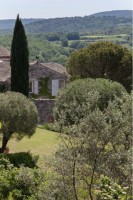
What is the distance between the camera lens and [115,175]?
1026 centimetres

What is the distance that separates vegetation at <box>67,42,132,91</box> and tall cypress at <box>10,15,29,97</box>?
8628 mm

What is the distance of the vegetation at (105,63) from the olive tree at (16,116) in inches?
765

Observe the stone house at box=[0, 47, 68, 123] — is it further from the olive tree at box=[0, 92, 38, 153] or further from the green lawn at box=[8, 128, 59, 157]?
the olive tree at box=[0, 92, 38, 153]

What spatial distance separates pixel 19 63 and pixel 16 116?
13.0 meters

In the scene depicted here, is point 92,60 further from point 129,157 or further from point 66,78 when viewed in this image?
point 129,157

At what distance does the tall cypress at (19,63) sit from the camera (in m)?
33.7

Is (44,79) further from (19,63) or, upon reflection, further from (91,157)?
(91,157)

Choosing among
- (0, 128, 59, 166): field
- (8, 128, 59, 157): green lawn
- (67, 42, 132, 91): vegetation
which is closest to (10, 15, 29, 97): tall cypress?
(0, 128, 59, 166): field

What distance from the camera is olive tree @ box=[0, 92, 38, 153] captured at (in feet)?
71.4

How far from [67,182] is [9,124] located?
1201 centimetres

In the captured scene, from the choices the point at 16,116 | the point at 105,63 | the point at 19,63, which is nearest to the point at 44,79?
the point at 105,63

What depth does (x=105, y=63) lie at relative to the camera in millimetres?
41750

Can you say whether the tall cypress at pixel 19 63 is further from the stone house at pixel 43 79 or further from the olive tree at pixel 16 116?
the olive tree at pixel 16 116

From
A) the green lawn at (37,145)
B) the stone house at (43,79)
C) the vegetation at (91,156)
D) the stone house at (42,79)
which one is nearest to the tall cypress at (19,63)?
the stone house at (42,79)
